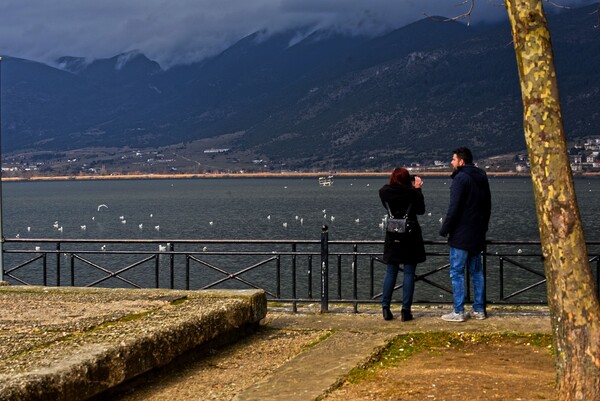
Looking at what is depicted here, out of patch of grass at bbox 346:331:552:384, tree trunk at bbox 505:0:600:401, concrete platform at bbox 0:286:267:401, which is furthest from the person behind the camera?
patch of grass at bbox 346:331:552:384

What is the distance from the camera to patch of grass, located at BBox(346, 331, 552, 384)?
9.02 metres

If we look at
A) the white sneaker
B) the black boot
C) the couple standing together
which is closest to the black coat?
the couple standing together

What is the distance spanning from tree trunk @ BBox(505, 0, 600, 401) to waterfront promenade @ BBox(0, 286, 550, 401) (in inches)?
82.6

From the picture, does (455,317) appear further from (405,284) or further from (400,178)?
(400,178)

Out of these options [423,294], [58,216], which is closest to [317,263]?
[423,294]

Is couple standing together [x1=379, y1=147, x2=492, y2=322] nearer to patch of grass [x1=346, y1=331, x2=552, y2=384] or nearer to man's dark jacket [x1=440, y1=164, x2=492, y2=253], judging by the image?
man's dark jacket [x1=440, y1=164, x2=492, y2=253]

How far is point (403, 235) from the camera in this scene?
1102cm

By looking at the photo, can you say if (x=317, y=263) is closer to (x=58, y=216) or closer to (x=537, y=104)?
(x=537, y=104)

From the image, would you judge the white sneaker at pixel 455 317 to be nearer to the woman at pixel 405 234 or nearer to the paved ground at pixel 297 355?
the paved ground at pixel 297 355

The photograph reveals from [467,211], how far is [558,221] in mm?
4409

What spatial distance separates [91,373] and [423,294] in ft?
73.7

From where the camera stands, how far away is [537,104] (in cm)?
656

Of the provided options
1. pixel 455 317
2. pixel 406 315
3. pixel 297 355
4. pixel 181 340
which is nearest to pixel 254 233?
pixel 406 315

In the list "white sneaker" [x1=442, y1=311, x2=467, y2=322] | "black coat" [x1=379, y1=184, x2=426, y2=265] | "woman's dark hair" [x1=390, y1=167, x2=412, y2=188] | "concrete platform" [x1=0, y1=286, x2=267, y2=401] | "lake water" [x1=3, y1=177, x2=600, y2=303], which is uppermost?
"woman's dark hair" [x1=390, y1=167, x2=412, y2=188]
